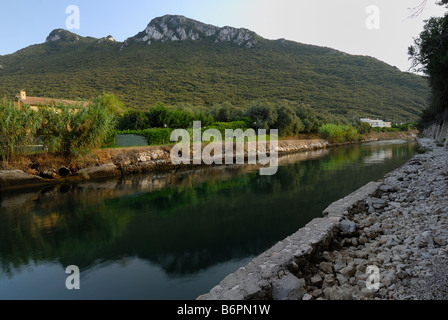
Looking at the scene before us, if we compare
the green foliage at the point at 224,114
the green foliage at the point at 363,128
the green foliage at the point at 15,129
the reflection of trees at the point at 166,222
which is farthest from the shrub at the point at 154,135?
the green foliage at the point at 363,128

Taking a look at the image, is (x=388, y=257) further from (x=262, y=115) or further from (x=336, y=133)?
(x=336, y=133)

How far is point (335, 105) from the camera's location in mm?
75250

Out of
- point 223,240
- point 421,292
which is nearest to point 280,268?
point 421,292

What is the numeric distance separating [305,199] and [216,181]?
6.32m

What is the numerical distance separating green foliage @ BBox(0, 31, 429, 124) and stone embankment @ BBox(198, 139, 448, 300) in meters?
39.6

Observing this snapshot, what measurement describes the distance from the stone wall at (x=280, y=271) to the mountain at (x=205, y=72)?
4808cm

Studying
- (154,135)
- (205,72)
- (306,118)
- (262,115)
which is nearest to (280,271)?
(154,135)

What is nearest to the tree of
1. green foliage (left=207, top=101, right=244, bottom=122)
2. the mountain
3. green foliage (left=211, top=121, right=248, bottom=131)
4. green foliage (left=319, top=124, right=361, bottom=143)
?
green foliage (left=211, top=121, right=248, bottom=131)

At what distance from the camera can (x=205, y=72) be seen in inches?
3056

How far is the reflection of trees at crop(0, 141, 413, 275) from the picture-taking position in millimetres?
6480

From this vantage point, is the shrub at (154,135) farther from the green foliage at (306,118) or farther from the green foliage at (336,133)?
the green foliage at (336,133)

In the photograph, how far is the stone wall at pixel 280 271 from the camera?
11.9ft
